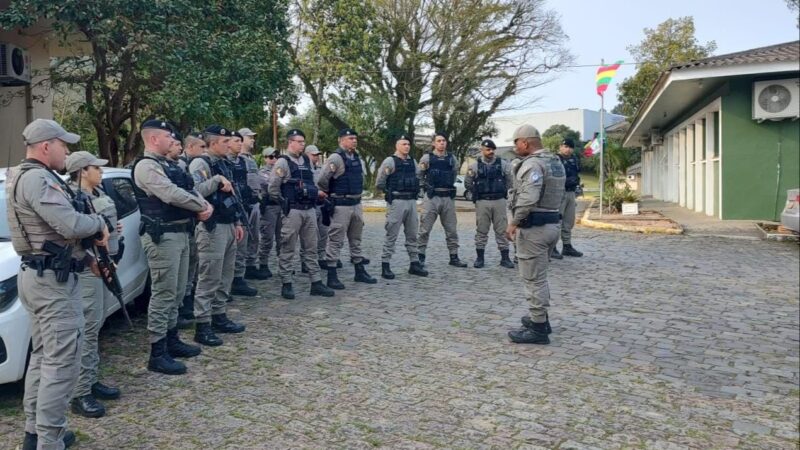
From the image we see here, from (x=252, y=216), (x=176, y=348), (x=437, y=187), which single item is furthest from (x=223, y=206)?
(x=437, y=187)

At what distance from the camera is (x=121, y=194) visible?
5711mm

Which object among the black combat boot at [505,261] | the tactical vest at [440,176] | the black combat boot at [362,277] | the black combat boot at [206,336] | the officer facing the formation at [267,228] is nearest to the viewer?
the black combat boot at [206,336]

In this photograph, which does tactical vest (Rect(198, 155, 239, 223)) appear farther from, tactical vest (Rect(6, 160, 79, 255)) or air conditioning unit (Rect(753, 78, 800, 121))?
air conditioning unit (Rect(753, 78, 800, 121))

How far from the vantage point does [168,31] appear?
8703 millimetres

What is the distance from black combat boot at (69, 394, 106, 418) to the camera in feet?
12.3

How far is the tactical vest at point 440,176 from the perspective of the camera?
8578 mm

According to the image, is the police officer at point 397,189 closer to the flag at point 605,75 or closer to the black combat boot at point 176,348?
the black combat boot at point 176,348

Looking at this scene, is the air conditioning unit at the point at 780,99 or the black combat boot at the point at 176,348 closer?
the air conditioning unit at the point at 780,99

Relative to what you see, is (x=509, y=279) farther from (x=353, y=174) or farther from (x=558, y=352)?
(x=558, y=352)

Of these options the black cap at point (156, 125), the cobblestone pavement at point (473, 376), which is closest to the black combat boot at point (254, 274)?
the cobblestone pavement at point (473, 376)

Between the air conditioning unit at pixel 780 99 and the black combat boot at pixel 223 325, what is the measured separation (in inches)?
185

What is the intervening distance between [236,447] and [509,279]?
5274mm

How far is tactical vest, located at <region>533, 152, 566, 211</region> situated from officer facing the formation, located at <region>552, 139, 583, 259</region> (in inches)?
170

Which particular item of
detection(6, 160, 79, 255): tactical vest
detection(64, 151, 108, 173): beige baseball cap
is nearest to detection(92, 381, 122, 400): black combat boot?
detection(6, 160, 79, 255): tactical vest
